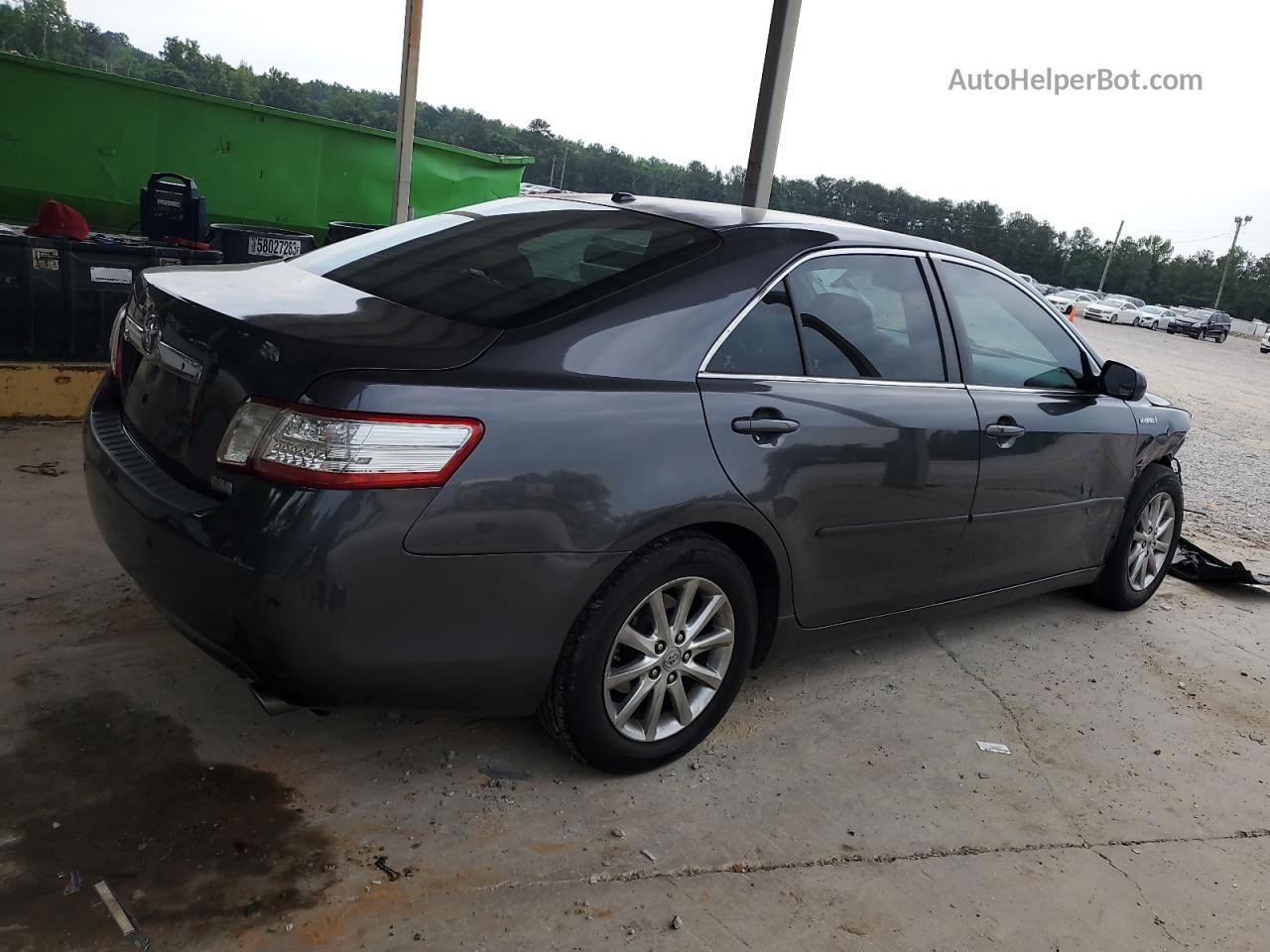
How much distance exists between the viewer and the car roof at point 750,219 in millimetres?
3221

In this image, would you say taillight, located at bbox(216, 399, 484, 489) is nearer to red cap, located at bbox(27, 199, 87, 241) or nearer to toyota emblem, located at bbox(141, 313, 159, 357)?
toyota emblem, located at bbox(141, 313, 159, 357)

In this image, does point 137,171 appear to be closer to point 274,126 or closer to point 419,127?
point 274,126

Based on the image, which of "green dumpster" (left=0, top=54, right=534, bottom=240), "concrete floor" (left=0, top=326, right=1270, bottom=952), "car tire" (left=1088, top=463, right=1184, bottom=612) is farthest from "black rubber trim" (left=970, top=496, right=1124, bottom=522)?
"green dumpster" (left=0, top=54, right=534, bottom=240)

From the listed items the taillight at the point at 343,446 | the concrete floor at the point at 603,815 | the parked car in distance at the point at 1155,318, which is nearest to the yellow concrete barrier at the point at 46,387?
the concrete floor at the point at 603,815

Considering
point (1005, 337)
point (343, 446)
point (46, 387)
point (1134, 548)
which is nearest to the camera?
point (343, 446)

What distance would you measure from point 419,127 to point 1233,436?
33.5 feet

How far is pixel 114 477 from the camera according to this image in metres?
2.63

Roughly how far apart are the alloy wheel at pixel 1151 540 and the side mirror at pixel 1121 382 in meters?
0.73

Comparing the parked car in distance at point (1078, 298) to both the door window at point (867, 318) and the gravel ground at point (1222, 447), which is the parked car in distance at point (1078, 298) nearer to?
the gravel ground at point (1222, 447)

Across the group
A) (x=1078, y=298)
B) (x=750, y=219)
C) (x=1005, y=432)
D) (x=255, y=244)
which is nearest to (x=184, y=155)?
(x=255, y=244)

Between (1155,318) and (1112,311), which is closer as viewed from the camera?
(1155,318)

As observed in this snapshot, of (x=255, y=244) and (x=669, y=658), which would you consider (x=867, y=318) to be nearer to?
(x=669, y=658)

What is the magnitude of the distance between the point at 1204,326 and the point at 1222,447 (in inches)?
1540

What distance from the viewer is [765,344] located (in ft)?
9.78
